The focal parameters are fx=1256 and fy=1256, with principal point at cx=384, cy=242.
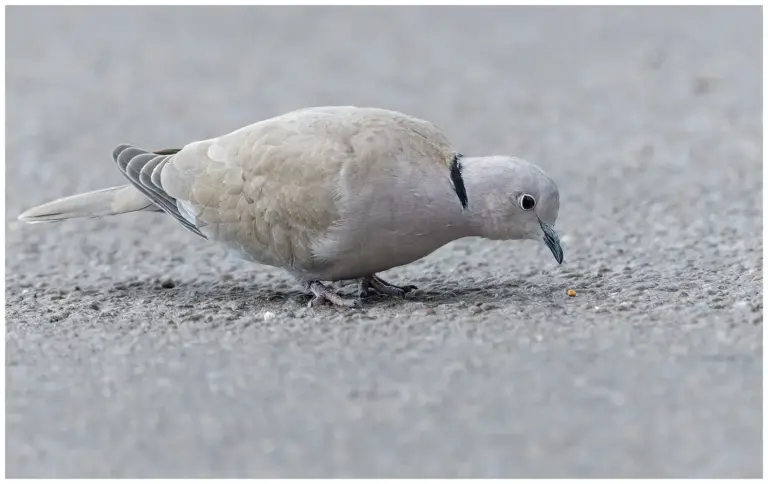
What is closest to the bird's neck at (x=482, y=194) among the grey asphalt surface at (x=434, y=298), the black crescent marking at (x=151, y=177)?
the grey asphalt surface at (x=434, y=298)

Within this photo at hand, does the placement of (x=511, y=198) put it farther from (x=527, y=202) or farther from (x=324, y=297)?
(x=324, y=297)

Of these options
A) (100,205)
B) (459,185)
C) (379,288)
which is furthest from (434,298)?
(100,205)

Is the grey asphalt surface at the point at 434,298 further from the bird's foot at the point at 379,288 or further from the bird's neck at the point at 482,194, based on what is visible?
the bird's neck at the point at 482,194

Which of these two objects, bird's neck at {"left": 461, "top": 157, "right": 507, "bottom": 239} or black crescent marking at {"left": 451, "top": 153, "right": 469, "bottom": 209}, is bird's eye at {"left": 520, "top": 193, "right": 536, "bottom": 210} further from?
black crescent marking at {"left": 451, "top": 153, "right": 469, "bottom": 209}

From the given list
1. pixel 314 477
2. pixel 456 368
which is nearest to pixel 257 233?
pixel 456 368

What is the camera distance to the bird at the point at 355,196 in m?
4.87

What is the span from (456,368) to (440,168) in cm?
105

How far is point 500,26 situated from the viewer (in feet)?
40.1

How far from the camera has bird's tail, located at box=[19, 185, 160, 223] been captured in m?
5.82

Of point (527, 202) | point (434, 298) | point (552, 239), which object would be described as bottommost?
point (434, 298)

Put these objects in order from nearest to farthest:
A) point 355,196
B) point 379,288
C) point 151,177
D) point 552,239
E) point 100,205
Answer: point 355,196
point 552,239
point 379,288
point 151,177
point 100,205

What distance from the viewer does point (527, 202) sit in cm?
489

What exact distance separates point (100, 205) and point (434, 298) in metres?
1.72

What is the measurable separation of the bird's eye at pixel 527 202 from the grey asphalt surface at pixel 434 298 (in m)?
0.40
